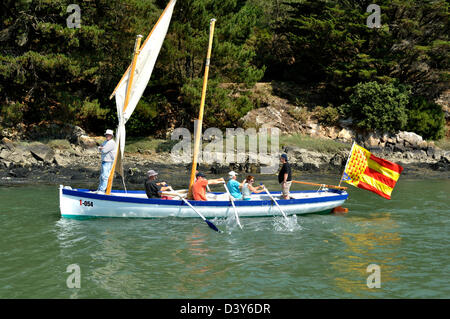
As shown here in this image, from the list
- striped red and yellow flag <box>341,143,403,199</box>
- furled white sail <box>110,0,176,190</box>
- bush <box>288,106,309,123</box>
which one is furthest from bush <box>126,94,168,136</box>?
striped red and yellow flag <box>341,143,403,199</box>

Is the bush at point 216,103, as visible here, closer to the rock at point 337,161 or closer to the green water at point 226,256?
the rock at point 337,161

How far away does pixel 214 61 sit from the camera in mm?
39312

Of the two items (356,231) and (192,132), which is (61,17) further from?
(356,231)

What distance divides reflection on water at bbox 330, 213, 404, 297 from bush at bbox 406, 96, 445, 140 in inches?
1070

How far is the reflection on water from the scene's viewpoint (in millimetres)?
12235

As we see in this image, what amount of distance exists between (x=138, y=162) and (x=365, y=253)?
23659mm

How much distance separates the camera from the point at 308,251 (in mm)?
14906

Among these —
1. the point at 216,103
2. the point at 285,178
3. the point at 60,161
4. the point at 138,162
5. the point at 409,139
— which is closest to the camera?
the point at 285,178

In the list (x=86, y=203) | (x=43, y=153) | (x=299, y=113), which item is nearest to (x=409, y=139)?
(x=299, y=113)

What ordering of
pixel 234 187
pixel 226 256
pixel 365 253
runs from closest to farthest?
pixel 226 256 → pixel 365 253 → pixel 234 187

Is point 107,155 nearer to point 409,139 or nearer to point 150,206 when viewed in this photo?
point 150,206

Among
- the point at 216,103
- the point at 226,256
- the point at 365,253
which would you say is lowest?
the point at 365,253

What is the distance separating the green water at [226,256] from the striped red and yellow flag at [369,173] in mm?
1303

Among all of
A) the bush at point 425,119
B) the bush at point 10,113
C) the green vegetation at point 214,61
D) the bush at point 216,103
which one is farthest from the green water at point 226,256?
the bush at point 425,119
